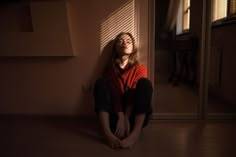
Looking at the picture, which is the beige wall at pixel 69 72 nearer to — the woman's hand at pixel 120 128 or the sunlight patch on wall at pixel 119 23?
the sunlight patch on wall at pixel 119 23

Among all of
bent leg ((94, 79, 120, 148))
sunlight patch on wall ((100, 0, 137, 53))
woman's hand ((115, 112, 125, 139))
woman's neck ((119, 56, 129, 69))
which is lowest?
woman's hand ((115, 112, 125, 139))

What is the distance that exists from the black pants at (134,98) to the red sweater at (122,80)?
4 cm

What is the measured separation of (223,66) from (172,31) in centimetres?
50

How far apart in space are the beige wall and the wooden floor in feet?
0.39

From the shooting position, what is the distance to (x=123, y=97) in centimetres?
191

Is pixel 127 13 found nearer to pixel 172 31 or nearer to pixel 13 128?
pixel 172 31

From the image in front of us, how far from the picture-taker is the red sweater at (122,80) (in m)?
1.88

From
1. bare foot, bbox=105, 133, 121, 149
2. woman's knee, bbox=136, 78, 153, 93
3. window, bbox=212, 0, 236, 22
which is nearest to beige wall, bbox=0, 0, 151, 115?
woman's knee, bbox=136, 78, 153, 93

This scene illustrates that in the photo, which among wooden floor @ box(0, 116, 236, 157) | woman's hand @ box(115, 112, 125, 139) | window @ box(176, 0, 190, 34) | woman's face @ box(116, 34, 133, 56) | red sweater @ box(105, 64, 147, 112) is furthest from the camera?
window @ box(176, 0, 190, 34)

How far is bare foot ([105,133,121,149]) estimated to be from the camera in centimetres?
162

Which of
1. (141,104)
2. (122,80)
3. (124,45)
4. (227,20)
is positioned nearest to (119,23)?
(124,45)

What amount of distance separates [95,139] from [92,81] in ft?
1.95

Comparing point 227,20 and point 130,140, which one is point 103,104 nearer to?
point 130,140

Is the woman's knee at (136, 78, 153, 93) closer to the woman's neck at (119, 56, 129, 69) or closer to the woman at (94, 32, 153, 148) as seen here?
the woman at (94, 32, 153, 148)
